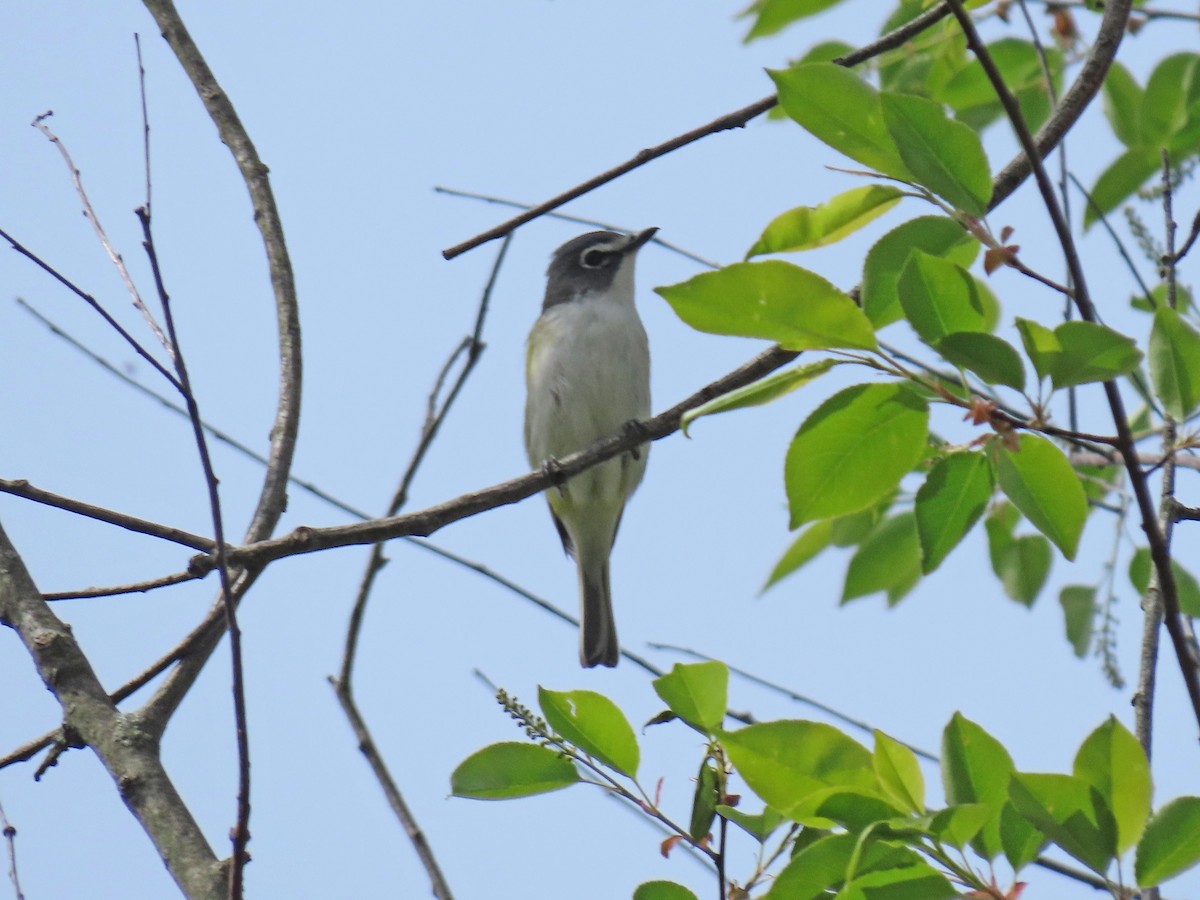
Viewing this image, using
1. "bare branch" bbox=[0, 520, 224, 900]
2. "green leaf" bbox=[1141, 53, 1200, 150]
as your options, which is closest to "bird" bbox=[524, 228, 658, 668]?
"green leaf" bbox=[1141, 53, 1200, 150]

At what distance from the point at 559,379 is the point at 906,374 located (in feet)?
17.7

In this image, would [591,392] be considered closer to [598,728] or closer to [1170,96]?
[1170,96]

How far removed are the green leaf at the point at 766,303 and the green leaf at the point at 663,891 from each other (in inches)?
40.6

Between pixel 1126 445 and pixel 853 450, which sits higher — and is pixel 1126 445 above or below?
below

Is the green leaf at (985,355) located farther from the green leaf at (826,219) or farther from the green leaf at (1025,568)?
the green leaf at (1025,568)

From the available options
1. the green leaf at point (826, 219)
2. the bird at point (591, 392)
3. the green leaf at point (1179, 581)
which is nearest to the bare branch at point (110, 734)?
the green leaf at point (826, 219)

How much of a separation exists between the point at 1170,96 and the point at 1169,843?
11.0 feet

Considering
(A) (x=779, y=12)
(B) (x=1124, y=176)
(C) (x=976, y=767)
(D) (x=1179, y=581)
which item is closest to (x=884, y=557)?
(D) (x=1179, y=581)

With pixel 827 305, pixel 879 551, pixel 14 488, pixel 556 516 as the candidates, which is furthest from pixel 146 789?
pixel 556 516

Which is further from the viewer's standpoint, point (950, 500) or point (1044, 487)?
point (950, 500)

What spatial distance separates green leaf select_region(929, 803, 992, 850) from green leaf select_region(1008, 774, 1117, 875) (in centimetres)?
6

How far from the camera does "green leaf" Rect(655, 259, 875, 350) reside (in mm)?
2061

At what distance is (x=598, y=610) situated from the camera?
27.4ft

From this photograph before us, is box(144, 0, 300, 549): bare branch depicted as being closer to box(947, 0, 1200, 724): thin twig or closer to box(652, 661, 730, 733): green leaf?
box(652, 661, 730, 733): green leaf
